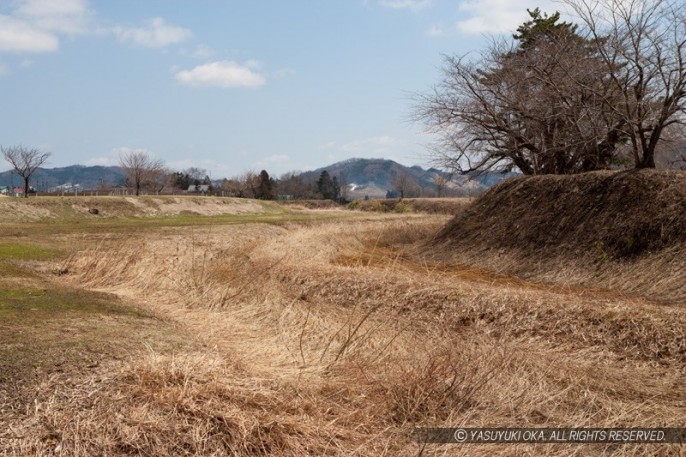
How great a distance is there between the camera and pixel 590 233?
1217cm

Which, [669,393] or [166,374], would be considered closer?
[166,374]

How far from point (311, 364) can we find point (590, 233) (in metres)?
8.95

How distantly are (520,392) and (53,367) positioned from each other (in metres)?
3.88

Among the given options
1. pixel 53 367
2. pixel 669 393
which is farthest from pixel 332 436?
pixel 669 393

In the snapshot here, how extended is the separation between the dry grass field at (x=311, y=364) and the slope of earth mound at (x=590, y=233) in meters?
0.92

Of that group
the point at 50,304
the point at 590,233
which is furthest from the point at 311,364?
the point at 590,233

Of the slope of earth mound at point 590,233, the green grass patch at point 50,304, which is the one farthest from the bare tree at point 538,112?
the green grass patch at point 50,304

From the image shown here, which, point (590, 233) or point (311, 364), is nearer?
point (311, 364)

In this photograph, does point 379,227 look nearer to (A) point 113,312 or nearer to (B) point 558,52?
(B) point 558,52

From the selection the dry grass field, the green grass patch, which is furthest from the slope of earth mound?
the green grass patch

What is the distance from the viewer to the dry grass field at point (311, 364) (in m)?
3.77

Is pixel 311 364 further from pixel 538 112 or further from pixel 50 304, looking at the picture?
pixel 538 112

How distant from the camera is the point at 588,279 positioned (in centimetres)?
1091

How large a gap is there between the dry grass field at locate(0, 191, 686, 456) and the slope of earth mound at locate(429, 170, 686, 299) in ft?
3.02
